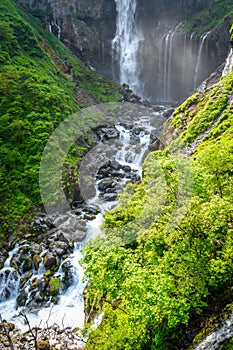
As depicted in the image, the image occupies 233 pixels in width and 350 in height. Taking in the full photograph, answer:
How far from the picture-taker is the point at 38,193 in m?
33.5

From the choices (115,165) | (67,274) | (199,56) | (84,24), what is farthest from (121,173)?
(84,24)

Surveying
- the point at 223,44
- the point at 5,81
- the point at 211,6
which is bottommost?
the point at 5,81

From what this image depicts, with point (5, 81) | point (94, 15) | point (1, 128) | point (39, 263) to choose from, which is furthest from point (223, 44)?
point (39, 263)

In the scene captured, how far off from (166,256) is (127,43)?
73.0 meters

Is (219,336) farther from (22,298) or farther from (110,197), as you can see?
(110,197)

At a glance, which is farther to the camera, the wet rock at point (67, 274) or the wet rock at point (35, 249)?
the wet rock at point (35, 249)

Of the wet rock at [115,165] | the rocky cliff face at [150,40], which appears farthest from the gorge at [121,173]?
the wet rock at [115,165]

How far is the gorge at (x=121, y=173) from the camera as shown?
1100cm

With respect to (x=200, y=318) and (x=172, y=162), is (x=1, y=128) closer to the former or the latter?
(x=172, y=162)

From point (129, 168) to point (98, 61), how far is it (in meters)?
45.0

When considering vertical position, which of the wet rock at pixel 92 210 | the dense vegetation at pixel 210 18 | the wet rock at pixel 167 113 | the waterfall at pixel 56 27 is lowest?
the wet rock at pixel 92 210

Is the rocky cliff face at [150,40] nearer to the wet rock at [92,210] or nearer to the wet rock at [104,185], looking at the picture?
the wet rock at [104,185]

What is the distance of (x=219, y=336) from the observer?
10.2 m

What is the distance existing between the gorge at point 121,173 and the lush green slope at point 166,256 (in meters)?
0.05
